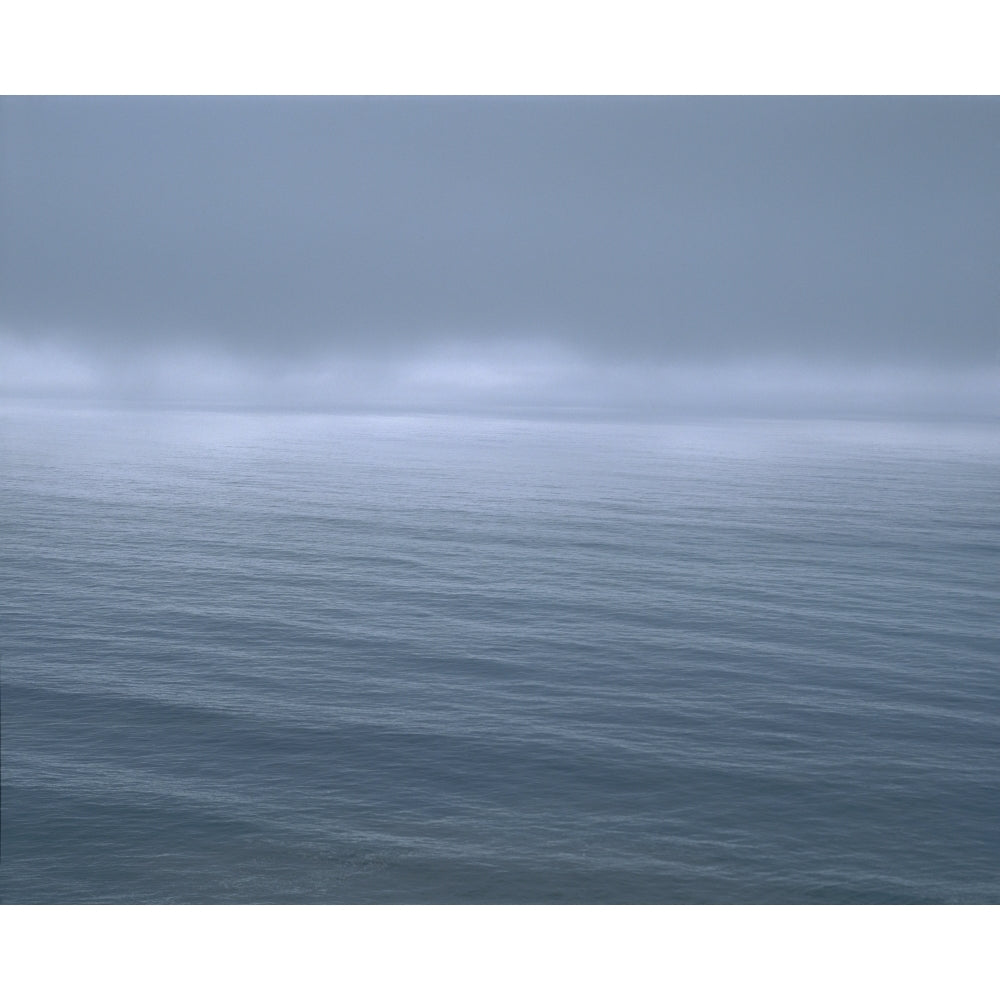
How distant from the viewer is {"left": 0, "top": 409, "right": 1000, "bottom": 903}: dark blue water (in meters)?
7.93

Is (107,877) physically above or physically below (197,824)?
below

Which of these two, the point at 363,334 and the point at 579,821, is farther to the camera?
the point at 363,334

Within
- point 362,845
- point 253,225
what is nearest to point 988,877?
point 362,845

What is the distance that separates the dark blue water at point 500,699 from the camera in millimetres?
7930

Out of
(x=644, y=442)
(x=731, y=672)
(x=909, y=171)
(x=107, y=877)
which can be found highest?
(x=644, y=442)

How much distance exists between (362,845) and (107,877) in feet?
6.65

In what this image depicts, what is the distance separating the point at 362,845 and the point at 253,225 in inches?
347

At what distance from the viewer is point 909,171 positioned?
11078mm

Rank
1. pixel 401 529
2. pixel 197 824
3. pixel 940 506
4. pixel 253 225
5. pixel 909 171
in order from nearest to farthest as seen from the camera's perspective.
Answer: pixel 197 824
pixel 909 171
pixel 253 225
pixel 401 529
pixel 940 506

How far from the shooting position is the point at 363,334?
14.4m

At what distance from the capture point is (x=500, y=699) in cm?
1108

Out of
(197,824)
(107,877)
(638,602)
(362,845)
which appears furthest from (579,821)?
(638,602)

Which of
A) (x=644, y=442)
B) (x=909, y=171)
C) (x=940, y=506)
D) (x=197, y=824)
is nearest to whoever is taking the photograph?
(x=197, y=824)

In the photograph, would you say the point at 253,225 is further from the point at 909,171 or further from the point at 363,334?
the point at 909,171
